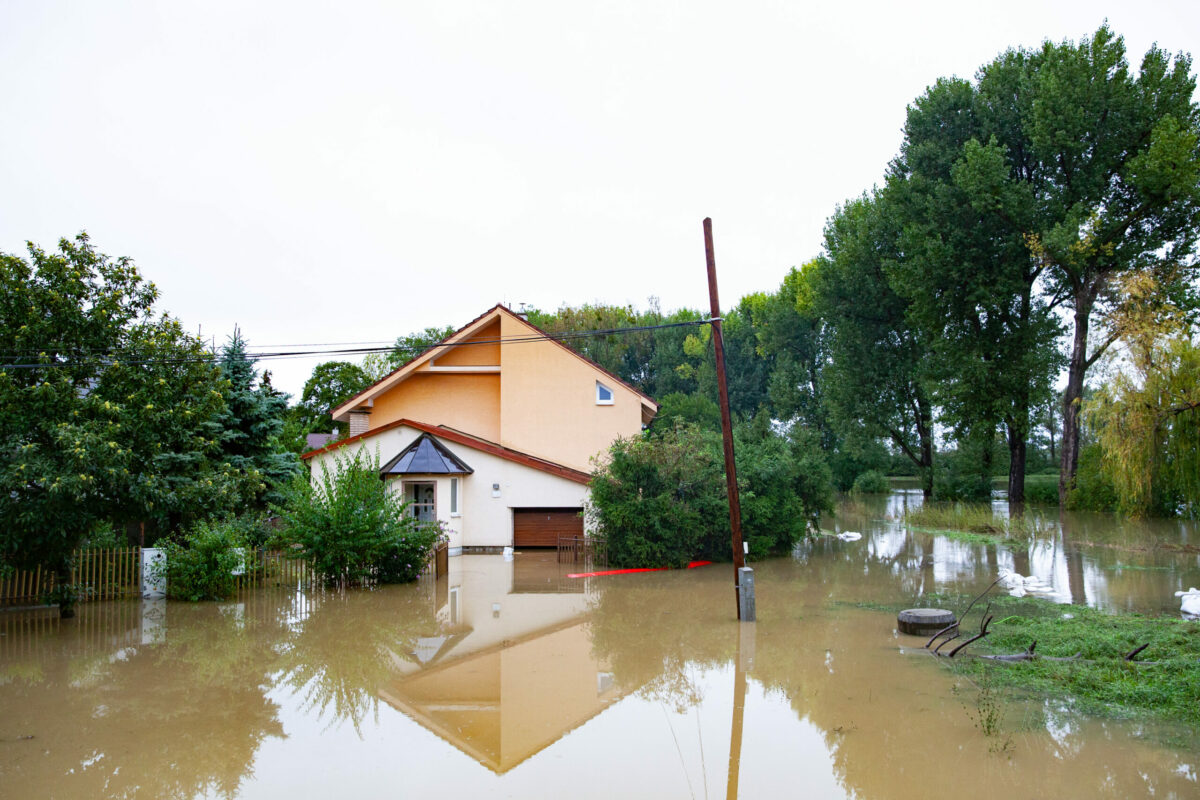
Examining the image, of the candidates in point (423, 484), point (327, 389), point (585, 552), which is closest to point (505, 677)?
point (585, 552)

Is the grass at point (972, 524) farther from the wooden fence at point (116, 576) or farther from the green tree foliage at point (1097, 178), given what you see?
the wooden fence at point (116, 576)

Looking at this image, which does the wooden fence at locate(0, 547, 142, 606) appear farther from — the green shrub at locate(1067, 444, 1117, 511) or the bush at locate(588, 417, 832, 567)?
the green shrub at locate(1067, 444, 1117, 511)

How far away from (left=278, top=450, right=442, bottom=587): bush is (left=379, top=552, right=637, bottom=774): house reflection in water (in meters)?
1.79

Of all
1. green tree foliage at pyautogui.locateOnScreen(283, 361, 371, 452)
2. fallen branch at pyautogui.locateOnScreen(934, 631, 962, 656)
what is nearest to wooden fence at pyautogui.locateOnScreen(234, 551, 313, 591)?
fallen branch at pyautogui.locateOnScreen(934, 631, 962, 656)

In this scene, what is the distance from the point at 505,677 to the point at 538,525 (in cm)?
1598

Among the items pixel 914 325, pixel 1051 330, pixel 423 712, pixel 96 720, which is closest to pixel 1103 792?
pixel 423 712

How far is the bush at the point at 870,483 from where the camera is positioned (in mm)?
55531

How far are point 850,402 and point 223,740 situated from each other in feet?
130

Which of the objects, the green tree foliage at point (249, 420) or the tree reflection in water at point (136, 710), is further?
the green tree foliage at point (249, 420)

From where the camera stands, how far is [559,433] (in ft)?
97.1

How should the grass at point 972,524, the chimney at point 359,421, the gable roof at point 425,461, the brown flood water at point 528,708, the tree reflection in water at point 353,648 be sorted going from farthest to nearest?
1. the chimney at point 359,421
2. the grass at point 972,524
3. the gable roof at point 425,461
4. the tree reflection in water at point 353,648
5. the brown flood water at point 528,708

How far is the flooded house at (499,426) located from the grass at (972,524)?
11.7 metres

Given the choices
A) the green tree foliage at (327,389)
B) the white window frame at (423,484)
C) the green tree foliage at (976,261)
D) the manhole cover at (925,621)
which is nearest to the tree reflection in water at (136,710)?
the manhole cover at (925,621)

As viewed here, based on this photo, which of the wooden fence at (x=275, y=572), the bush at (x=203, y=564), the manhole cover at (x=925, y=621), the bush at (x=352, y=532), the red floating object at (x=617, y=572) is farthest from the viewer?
the red floating object at (x=617, y=572)
